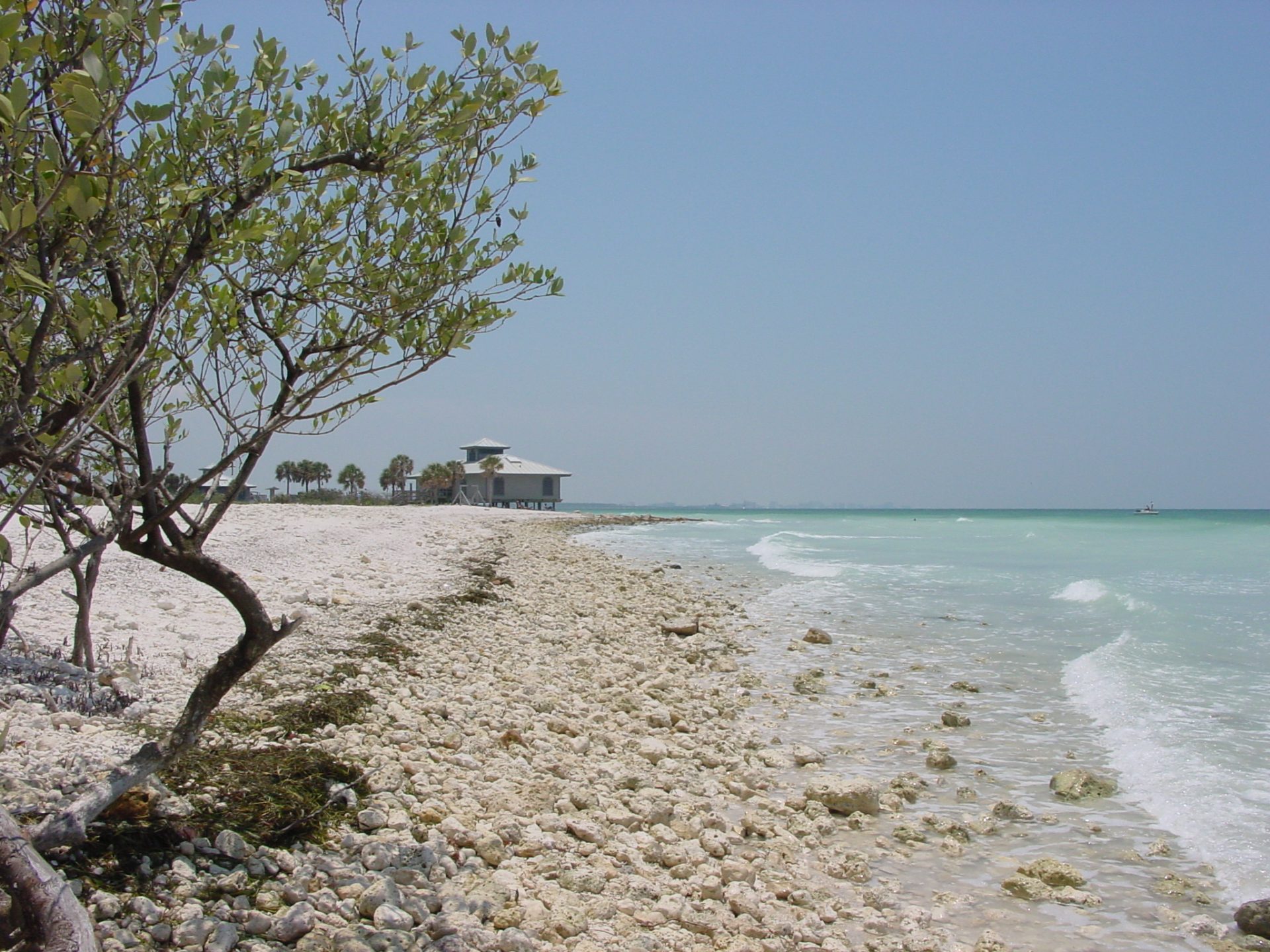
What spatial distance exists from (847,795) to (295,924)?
4221 mm

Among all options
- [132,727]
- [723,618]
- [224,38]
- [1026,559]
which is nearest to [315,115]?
[224,38]

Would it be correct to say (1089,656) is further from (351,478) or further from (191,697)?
(351,478)

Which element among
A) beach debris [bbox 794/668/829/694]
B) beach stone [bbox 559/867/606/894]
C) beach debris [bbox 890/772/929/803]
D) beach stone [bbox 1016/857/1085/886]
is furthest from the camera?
beach debris [bbox 794/668/829/694]

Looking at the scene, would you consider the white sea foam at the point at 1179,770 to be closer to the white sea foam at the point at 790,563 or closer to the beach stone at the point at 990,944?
the beach stone at the point at 990,944

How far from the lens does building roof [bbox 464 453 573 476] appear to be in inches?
3029

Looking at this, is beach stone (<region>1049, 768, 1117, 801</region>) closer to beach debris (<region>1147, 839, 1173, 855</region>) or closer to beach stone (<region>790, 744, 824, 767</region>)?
beach debris (<region>1147, 839, 1173, 855</region>)

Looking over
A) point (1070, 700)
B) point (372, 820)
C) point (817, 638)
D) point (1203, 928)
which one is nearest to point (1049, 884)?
point (1203, 928)

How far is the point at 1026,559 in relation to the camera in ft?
114

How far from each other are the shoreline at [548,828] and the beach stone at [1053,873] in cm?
35

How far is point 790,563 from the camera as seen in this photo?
31.1 meters

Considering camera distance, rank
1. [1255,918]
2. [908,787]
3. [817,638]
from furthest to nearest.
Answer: [817,638] < [908,787] < [1255,918]

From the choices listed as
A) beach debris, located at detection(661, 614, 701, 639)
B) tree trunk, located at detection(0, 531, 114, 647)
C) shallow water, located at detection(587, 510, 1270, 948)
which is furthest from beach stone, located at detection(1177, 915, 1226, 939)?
beach debris, located at detection(661, 614, 701, 639)

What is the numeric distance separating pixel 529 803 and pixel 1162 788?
5525 millimetres

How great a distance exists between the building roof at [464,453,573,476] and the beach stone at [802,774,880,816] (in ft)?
232
